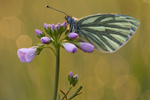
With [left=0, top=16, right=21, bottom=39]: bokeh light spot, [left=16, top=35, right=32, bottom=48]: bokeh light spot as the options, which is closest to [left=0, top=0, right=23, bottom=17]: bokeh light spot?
[left=0, top=16, right=21, bottom=39]: bokeh light spot

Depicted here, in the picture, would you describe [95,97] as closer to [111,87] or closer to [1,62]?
[111,87]

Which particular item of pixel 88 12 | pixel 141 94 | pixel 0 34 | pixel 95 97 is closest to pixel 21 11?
pixel 0 34

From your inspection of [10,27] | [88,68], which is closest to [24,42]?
[10,27]

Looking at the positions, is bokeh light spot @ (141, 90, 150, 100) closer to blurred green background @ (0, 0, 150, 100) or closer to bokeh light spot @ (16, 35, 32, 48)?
blurred green background @ (0, 0, 150, 100)

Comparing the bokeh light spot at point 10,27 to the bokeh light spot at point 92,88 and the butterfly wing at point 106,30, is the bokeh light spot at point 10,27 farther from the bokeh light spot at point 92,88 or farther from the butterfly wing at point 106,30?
the butterfly wing at point 106,30

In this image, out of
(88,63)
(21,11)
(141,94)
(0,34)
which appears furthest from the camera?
(21,11)

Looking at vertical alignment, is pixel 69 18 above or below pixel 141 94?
above

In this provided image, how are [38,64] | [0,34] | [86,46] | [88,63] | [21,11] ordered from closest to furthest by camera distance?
[86,46]
[38,64]
[88,63]
[0,34]
[21,11]

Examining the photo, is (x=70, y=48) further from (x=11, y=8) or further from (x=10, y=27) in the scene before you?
(x=11, y=8)
